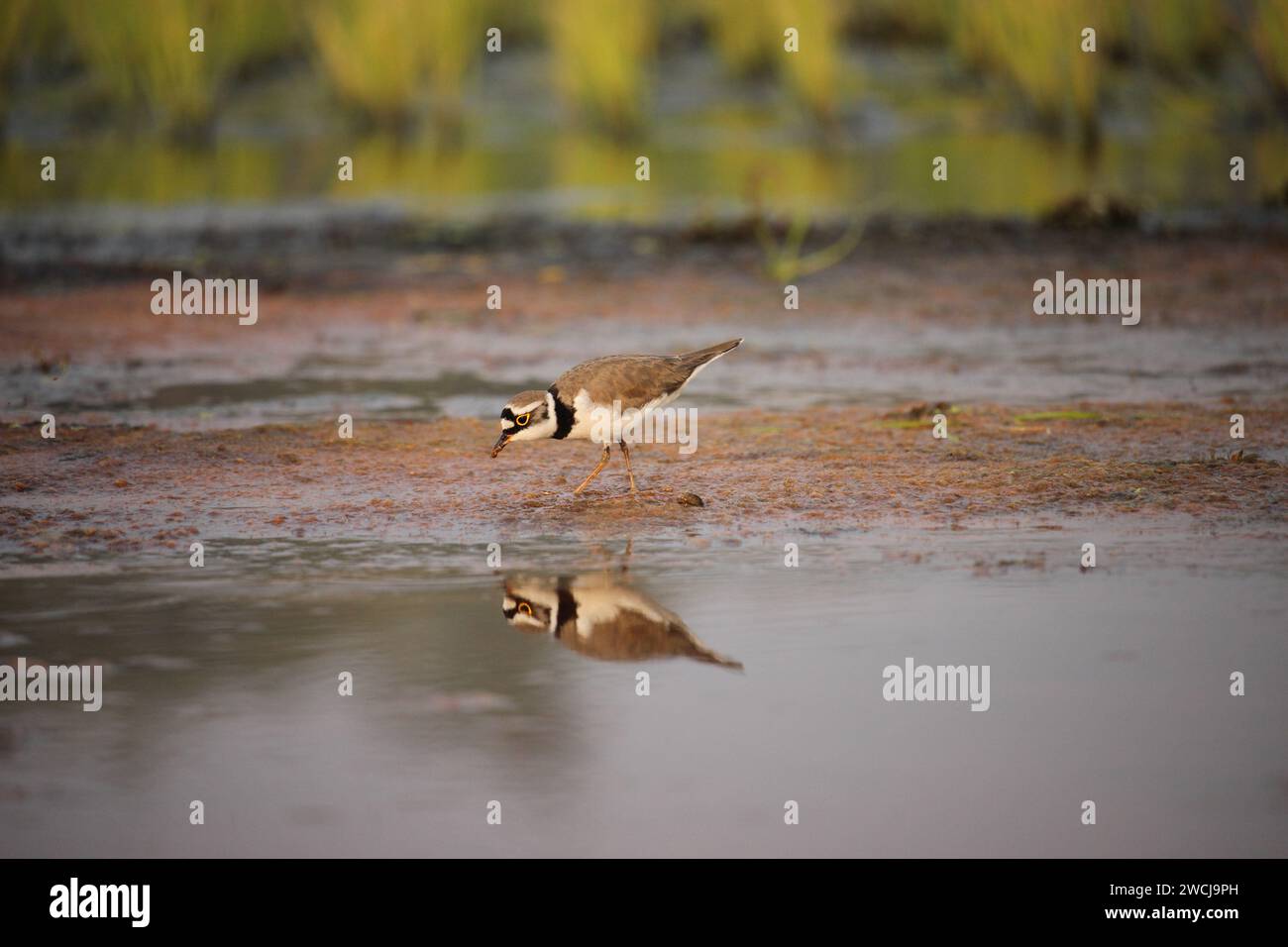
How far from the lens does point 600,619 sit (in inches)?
281

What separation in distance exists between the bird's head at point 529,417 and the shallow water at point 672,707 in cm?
80

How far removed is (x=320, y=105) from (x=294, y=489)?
1146 inches

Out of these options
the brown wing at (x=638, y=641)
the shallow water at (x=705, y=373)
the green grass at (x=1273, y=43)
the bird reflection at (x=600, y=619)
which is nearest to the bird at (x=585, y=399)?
the bird reflection at (x=600, y=619)

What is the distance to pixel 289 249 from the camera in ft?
66.8

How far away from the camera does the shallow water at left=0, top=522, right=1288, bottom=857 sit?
212 inches

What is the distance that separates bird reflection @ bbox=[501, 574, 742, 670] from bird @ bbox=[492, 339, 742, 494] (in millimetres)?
1261

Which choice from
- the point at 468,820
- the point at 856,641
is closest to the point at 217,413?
the point at 856,641

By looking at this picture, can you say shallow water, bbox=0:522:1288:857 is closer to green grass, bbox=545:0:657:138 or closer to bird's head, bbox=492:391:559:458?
bird's head, bbox=492:391:559:458

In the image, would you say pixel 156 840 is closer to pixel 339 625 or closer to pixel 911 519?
pixel 339 625

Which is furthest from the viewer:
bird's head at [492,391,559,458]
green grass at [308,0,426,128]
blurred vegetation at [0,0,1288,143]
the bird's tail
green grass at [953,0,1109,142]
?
green grass at [308,0,426,128]

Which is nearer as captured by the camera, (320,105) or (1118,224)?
(1118,224)

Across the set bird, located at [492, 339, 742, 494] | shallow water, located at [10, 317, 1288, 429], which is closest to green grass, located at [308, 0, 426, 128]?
shallow water, located at [10, 317, 1288, 429]

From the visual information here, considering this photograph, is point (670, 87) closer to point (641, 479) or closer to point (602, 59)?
point (602, 59)

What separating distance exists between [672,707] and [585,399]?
9.02 ft
